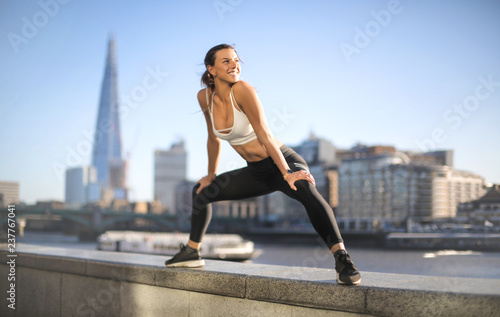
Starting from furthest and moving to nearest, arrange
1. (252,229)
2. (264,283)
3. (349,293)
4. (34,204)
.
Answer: (252,229)
(34,204)
(264,283)
(349,293)

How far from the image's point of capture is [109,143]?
628 ft

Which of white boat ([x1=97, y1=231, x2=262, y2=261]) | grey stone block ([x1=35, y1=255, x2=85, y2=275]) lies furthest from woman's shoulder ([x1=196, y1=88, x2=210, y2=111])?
white boat ([x1=97, y1=231, x2=262, y2=261])

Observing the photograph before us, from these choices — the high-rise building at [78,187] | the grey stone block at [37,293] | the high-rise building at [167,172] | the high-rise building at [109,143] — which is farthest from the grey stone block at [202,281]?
the high-rise building at [109,143]

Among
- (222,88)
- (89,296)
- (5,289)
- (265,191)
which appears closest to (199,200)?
(265,191)

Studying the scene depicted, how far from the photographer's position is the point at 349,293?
2.53 metres

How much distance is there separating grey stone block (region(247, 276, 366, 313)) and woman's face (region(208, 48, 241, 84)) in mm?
1187

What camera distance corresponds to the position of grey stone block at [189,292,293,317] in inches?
114

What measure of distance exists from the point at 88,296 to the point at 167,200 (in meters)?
180

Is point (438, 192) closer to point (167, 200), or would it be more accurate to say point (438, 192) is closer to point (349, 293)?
point (349, 293)

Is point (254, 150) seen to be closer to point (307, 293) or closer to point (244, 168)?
point (244, 168)

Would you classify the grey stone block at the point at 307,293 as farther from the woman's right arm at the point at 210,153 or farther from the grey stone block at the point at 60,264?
the grey stone block at the point at 60,264

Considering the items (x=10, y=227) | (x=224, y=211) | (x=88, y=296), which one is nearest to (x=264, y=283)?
(x=88, y=296)

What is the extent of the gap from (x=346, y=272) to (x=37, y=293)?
3.11m

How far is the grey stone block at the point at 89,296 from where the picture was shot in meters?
3.94
